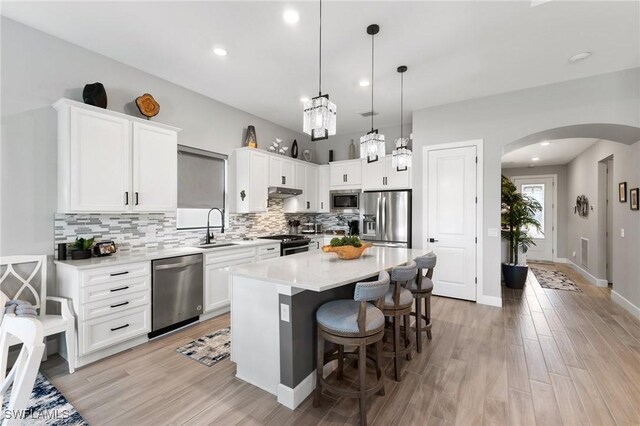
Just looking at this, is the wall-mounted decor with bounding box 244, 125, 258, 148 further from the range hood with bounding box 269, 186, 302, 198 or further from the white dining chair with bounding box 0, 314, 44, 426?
the white dining chair with bounding box 0, 314, 44, 426

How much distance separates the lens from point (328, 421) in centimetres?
188

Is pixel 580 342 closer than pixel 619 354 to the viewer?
No

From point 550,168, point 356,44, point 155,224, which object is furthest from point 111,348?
point 550,168

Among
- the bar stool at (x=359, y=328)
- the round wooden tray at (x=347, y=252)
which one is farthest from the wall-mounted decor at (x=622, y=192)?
the bar stool at (x=359, y=328)

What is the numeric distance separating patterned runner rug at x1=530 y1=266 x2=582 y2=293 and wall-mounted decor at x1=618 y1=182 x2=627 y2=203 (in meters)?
1.74

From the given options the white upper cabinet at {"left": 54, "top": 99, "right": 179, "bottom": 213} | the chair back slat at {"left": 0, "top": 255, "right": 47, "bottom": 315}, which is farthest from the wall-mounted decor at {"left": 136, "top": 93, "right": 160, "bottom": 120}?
the chair back slat at {"left": 0, "top": 255, "right": 47, "bottom": 315}

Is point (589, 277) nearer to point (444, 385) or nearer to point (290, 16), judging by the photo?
point (444, 385)

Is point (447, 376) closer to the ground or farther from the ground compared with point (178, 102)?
closer to the ground

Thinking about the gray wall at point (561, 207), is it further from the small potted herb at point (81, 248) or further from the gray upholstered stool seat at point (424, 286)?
the small potted herb at point (81, 248)

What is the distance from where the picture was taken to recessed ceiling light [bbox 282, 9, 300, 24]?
2.42 meters

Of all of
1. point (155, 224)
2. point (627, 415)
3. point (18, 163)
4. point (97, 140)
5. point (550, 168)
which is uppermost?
point (550, 168)

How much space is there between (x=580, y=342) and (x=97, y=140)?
5.34 meters

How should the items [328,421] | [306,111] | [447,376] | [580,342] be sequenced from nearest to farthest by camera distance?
[328,421], [306,111], [447,376], [580,342]

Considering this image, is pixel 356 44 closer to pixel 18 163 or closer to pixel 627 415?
pixel 18 163
